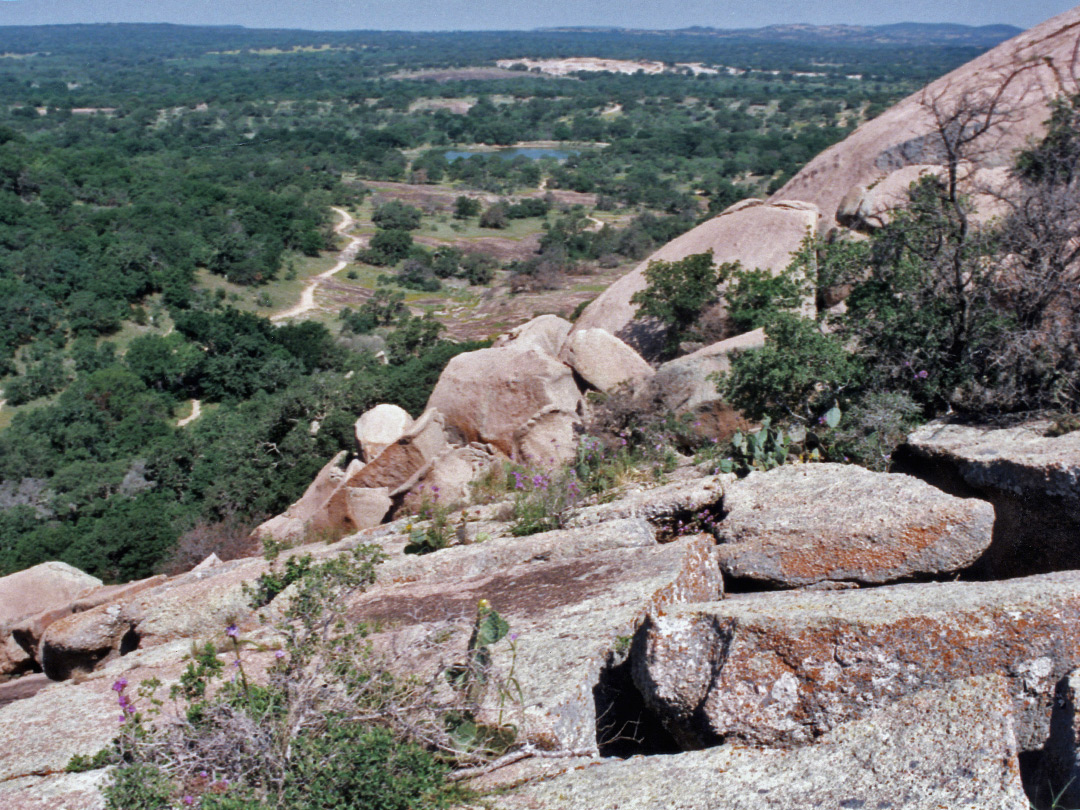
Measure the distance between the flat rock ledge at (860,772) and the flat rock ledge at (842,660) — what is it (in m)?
0.13

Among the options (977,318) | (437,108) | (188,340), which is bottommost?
(188,340)

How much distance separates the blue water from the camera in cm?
10151

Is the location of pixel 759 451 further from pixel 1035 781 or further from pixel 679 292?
pixel 679 292

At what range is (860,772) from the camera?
10.8 feet

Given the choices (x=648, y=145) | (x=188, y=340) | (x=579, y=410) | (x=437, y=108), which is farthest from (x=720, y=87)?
(x=579, y=410)

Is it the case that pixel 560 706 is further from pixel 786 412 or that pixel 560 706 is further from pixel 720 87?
pixel 720 87

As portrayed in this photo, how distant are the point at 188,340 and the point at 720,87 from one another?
161830 mm

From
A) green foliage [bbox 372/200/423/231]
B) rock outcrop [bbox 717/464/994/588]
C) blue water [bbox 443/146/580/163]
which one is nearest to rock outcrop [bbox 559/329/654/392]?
rock outcrop [bbox 717/464/994/588]

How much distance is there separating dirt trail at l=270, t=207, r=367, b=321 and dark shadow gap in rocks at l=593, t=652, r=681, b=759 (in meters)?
40.0

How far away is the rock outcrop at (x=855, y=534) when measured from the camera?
5.20 meters

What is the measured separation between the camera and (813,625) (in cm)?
391

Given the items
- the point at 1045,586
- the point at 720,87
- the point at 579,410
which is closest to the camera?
the point at 1045,586

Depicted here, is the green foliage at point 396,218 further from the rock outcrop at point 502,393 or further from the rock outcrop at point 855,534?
the rock outcrop at point 855,534

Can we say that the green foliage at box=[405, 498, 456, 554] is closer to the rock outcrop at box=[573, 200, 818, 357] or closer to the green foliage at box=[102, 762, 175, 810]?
the green foliage at box=[102, 762, 175, 810]
